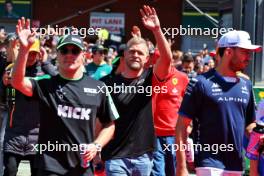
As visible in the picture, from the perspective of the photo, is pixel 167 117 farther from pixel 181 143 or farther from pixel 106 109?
pixel 106 109

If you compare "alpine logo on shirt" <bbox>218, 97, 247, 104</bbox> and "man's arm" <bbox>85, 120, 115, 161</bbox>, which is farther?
"alpine logo on shirt" <bbox>218, 97, 247, 104</bbox>

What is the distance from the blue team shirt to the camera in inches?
211

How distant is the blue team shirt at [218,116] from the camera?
5.37m

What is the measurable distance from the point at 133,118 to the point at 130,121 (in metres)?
0.04

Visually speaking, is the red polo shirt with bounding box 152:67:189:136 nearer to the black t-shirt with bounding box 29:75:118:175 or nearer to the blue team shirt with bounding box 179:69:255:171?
the blue team shirt with bounding box 179:69:255:171

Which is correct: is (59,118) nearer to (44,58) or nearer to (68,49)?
(68,49)

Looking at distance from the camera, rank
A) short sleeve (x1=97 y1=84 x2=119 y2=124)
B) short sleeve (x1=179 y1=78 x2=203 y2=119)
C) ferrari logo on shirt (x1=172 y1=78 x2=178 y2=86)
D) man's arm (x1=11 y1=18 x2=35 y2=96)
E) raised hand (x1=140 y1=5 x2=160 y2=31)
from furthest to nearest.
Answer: ferrari logo on shirt (x1=172 y1=78 x2=178 y2=86), raised hand (x1=140 y1=5 x2=160 y2=31), short sleeve (x1=179 y1=78 x2=203 y2=119), short sleeve (x1=97 y1=84 x2=119 y2=124), man's arm (x1=11 y1=18 x2=35 y2=96)

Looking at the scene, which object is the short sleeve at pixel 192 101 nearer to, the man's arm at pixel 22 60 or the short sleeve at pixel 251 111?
the short sleeve at pixel 251 111

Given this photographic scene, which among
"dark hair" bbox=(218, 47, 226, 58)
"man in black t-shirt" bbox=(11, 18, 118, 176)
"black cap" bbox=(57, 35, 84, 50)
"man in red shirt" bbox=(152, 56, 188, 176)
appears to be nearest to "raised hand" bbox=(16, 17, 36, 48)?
"man in black t-shirt" bbox=(11, 18, 118, 176)

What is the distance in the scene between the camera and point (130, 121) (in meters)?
6.25

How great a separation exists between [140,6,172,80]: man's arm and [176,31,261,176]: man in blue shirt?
0.57m

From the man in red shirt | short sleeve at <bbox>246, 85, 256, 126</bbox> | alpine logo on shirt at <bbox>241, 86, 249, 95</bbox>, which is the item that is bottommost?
the man in red shirt

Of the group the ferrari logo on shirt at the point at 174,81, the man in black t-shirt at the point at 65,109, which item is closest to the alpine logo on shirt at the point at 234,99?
the man in black t-shirt at the point at 65,109

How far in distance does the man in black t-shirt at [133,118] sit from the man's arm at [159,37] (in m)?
0.04
